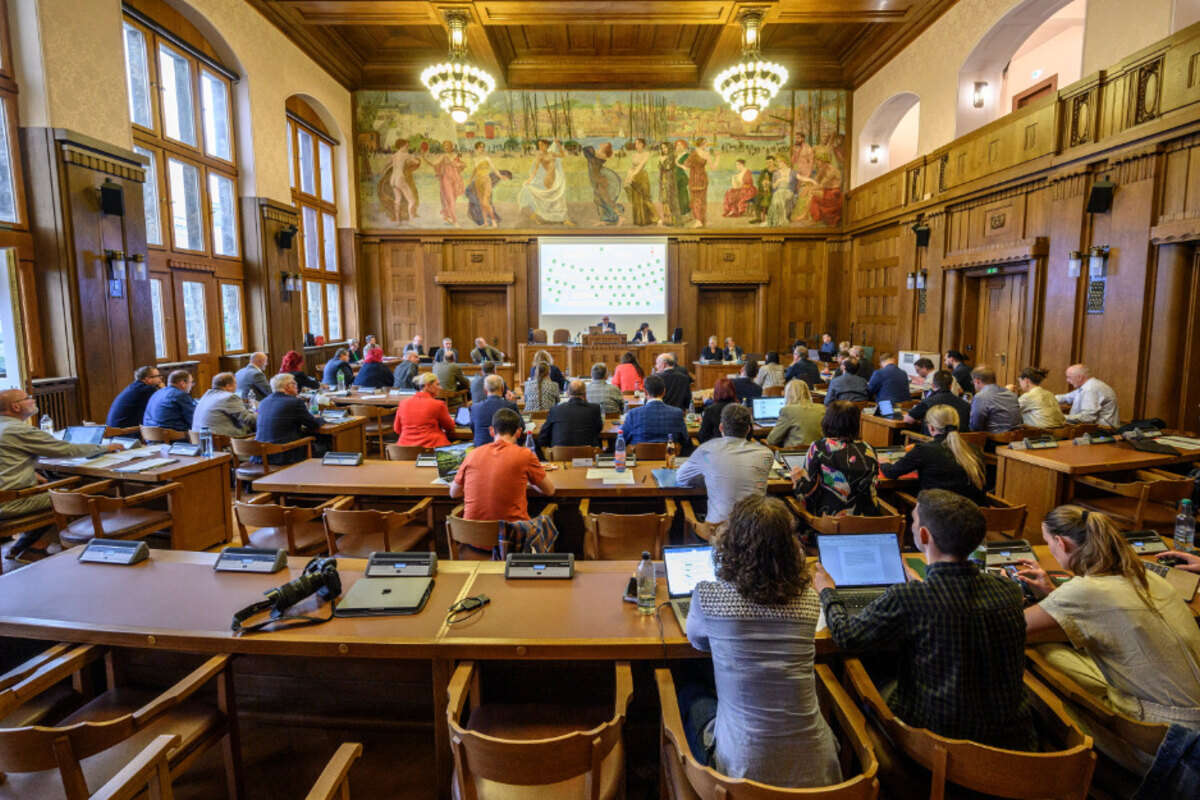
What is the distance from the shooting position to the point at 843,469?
3.58 metres

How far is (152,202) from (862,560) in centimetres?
995

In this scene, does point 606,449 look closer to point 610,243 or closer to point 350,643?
point 350,643

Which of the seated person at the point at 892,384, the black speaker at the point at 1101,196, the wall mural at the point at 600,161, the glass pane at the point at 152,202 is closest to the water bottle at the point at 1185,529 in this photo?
the seated person at the point at 892,384

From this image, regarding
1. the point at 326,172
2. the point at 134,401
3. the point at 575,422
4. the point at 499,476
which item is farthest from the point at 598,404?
the point at 326,172

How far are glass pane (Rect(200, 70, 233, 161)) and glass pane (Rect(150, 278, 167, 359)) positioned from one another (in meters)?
2.44

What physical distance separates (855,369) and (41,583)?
7.34 m

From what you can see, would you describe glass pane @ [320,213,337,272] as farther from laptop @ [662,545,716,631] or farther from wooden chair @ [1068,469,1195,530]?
wooden chair @ [1068,469,1195,530]

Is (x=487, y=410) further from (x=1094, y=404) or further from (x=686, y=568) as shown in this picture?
(x=1094, y=404)

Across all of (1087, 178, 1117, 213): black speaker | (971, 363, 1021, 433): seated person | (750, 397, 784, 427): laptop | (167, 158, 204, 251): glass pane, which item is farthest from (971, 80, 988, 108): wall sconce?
(167, 158, 204, 251): glass pane

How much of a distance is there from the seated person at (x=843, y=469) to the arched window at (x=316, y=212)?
1126 cm

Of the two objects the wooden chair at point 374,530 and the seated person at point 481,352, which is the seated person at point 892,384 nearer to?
the wooden chair at point 374,530

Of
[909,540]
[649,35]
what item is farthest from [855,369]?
[649,35]

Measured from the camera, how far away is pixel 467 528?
334 cm

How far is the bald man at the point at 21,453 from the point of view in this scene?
4152 millimetres
